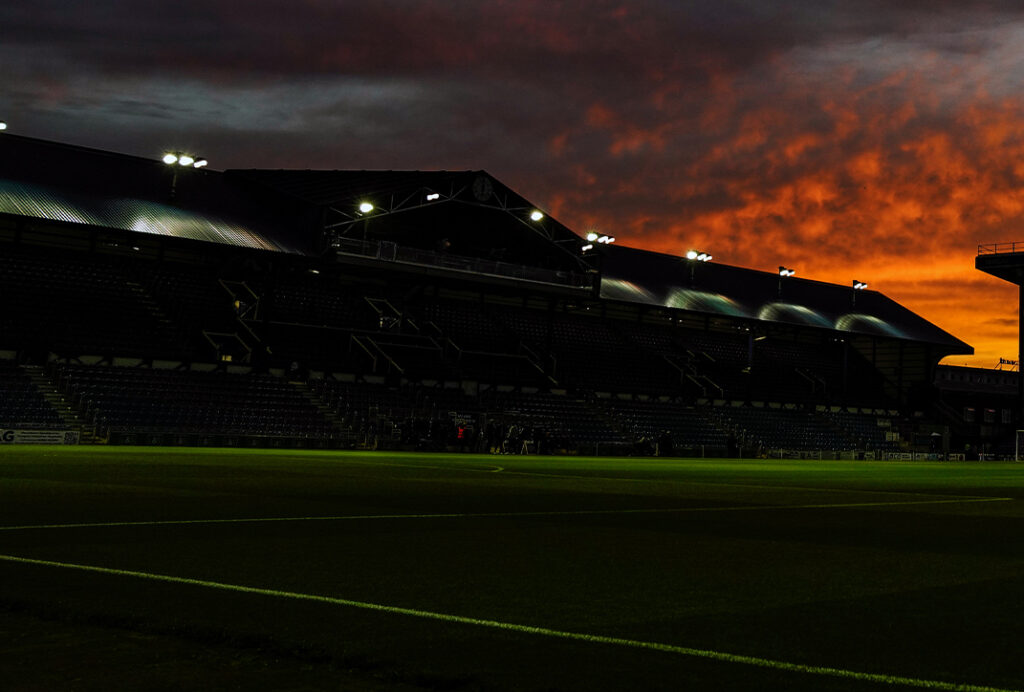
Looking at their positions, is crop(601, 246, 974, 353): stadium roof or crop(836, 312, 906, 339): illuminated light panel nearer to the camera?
crop(601, 246, 974, 353): stadium roof

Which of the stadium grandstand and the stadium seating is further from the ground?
the stadium grandstand

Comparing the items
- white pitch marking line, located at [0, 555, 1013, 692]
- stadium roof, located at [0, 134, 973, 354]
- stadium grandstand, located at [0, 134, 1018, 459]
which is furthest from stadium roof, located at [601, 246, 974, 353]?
white pitch marking line, located at [0, 555, 1013, 692]

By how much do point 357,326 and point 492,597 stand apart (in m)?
49.9

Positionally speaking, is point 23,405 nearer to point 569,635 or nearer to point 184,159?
point 184,159

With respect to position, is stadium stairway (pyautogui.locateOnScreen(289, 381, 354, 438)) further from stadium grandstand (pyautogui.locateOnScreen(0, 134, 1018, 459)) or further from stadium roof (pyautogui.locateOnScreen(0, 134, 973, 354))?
stadium roof (pyautogui.locateOnScreen(0, 134, 973, 354))

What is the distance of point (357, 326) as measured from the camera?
55.5 metres

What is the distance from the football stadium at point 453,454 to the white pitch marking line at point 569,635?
2cm

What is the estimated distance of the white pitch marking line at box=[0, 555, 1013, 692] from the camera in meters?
4.32

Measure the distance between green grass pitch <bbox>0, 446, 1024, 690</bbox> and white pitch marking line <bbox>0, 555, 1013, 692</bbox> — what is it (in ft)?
0.07

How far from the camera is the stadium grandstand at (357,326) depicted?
43.8m

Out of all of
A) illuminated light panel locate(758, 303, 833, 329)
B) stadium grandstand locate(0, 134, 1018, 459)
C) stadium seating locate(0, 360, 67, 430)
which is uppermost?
illuminated light panel locate(758, 303, 833, 329)

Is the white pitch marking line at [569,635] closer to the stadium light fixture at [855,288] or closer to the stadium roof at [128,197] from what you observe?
the stadium roof at [128,197]

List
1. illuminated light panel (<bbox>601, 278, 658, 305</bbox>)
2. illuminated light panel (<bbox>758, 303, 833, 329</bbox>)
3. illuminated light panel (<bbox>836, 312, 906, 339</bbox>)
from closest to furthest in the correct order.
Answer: illuminated light panel (<bbox>601, 278, 658, 305</bbox>)
illuminated light panel (<bbox>758, 303, 833, 329</bbox>)
illuminated light panel (<bbox>836, 312, 906, 339</bbox>)

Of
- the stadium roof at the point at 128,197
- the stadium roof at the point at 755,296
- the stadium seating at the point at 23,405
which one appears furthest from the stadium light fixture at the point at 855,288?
the stadium seating at the point at 23,405
